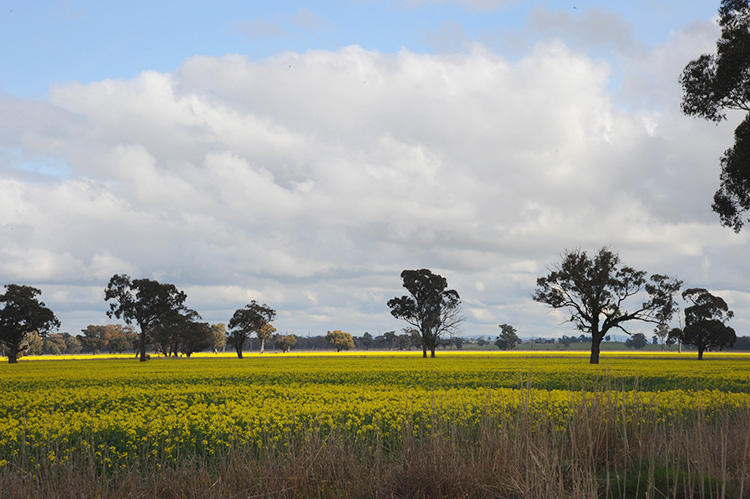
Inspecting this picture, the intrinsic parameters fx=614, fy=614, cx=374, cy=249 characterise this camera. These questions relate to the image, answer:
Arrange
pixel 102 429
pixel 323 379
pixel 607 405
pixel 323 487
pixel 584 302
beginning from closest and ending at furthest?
1. pixel 323 487
2. pixel 607 405
3. pixel 102 429
4. pixel 323 379
5. pixel 584 302

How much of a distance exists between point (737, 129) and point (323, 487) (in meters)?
22.6

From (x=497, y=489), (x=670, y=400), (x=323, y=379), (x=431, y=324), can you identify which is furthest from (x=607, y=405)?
(x=431, y=324)

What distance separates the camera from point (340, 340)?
165 m

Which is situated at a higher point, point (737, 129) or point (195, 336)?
point (737, 129)

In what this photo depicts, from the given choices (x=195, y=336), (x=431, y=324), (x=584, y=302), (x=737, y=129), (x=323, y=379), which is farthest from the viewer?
(x=195, y=336)

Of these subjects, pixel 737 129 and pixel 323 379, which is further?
pixel 323 379

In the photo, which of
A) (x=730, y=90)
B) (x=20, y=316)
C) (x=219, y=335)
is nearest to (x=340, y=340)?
(x=219, y=335)

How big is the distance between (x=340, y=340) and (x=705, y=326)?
100m

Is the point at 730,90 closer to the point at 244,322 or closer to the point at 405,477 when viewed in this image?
the point at 405,477

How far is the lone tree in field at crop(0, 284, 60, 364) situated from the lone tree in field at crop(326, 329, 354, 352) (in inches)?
3660

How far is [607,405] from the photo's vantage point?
973 centimetres

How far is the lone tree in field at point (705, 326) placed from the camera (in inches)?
3162

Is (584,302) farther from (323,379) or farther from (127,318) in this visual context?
(127,318)

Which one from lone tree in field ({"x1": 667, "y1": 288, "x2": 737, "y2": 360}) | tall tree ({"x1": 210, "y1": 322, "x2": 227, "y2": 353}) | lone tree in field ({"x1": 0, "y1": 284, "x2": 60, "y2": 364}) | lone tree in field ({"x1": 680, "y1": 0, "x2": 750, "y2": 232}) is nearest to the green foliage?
tall tree ({"x1": 210, "y1": 322, "x2": 227, "y2": 353})
